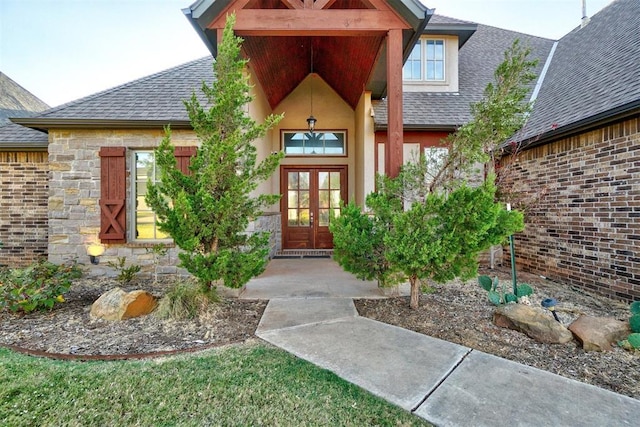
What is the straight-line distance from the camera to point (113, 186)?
205 inches

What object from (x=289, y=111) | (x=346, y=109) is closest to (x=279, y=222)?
(x=289, y=111)

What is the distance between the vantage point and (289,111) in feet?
26.1

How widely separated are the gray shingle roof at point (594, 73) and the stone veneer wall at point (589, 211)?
14.1 inches

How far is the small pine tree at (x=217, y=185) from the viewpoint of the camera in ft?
10.5

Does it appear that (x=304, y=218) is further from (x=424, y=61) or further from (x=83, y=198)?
(x=424, y=61)

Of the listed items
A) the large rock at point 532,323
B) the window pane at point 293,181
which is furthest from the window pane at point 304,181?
the large rock at point 532,323

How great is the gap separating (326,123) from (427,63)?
109 inches

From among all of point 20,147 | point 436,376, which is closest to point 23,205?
point 20,147

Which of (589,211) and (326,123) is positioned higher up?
(326,123)

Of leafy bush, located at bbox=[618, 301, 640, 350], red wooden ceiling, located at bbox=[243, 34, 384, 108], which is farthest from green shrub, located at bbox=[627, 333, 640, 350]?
red wooden ceiling, located at bbox=[243, 34, 384, 108]

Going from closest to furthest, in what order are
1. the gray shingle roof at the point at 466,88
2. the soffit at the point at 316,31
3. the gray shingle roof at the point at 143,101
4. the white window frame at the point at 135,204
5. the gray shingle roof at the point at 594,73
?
the soffit at the point at 316,31 → the gray shingle roof at the point at 594,73 → the gray shingle roof at the point at 143,101 → the white window frame at the point at 135,204 → the gray shingle roof at the point at 466,88

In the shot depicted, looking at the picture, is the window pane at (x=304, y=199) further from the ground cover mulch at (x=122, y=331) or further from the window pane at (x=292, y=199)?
the ground cover mulch at (x=122, y=331)

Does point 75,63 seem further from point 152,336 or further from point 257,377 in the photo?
point 257,377

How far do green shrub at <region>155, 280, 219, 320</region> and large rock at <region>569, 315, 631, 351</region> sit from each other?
3.71m
